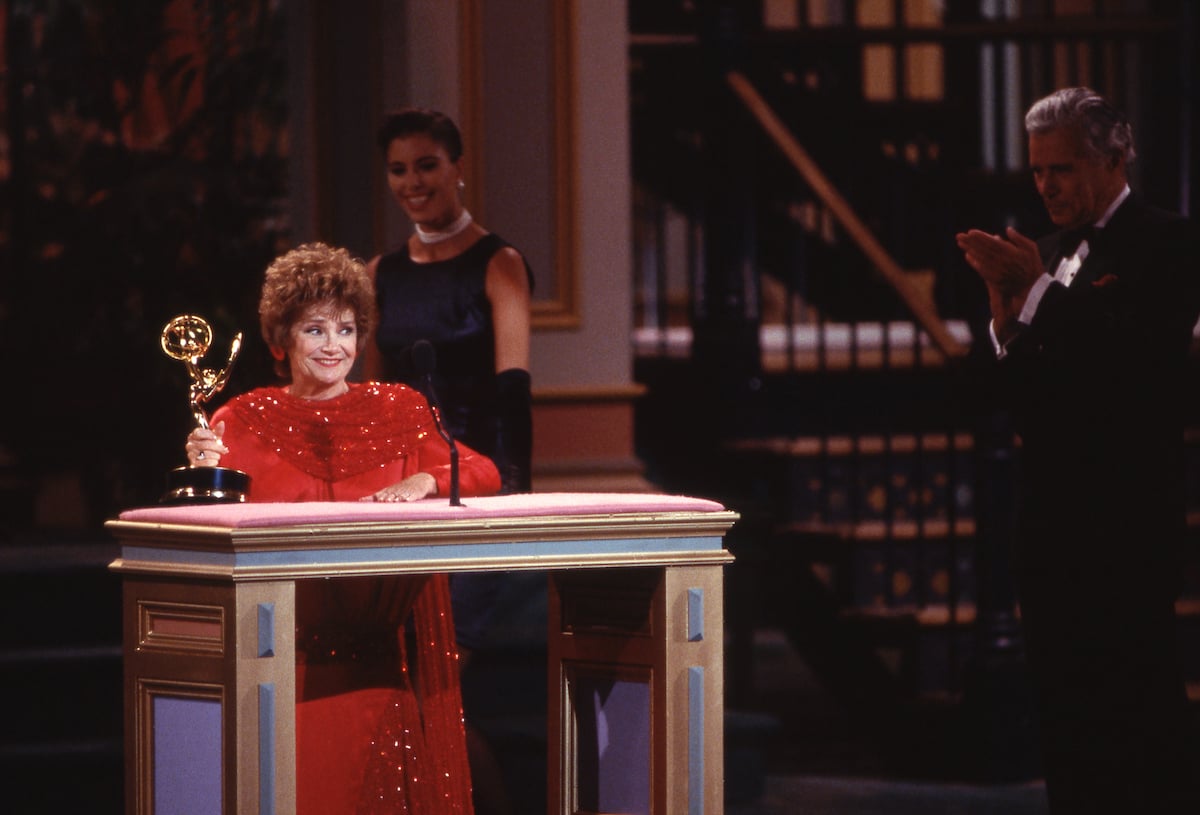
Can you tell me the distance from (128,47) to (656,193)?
6.70ft

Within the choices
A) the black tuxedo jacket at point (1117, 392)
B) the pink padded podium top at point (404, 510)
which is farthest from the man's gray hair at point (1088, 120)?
the pink padded podium top at point (404, 510)

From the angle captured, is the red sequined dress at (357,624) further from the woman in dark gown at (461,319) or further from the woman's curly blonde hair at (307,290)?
the woman in dark gown at (461,319)

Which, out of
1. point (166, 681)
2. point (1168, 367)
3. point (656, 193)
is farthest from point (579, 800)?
point (656, 193)

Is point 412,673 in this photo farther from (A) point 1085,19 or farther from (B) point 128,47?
(A) point 1085,19

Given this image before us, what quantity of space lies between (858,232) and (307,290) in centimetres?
285

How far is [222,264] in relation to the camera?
652cm

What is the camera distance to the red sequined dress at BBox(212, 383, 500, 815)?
3.48 m

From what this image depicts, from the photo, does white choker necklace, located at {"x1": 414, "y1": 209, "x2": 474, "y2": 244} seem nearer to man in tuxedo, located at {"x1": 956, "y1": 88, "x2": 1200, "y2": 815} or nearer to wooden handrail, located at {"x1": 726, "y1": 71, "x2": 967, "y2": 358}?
man in tuxedo, located at {"x1": 956, "y1": 88, "x2": 1200, "y2": 815}

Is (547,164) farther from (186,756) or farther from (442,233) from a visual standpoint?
(186,756)

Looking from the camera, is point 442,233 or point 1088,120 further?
point 442,233

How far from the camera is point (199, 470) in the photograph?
329 cm

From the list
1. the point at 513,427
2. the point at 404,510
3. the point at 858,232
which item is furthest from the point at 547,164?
the point at 404,510

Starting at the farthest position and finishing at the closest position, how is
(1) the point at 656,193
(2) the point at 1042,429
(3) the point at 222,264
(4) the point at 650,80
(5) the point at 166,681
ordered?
(1) the point at 656,193 < (4) the point at 650,80 < (3) the point at 222,264 < (2) the point at 1042,429 < (5) the point at 166,681

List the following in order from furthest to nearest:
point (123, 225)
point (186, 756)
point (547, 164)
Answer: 1. point (123, 225)
2. point (547, 164)
3. point (186, 756)
